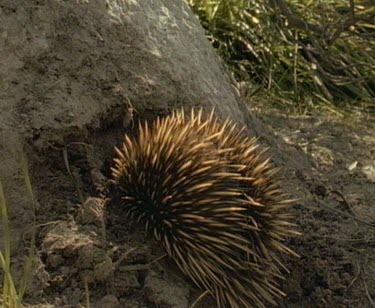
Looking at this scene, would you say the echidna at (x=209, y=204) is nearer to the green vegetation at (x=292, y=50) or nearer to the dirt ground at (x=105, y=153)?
the dirt ground at (x=105, y=153)

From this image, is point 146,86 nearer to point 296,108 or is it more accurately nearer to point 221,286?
point 221,286

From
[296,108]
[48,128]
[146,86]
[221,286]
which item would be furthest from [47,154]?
[296,108]

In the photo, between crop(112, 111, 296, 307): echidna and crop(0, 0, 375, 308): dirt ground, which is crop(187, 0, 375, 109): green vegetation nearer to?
crop(0, 0, 375, 308): dirt ground

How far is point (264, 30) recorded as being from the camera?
707 cm

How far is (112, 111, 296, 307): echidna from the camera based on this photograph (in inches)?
155

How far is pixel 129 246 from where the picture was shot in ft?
13.1

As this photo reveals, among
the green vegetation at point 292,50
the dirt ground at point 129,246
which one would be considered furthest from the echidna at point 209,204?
the green vegetation at point 292,50

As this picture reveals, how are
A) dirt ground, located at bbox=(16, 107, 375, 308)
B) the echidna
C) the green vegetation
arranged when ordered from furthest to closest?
the green vegetation, the echidna, dirt ground, located at bbox=(16, 107, 375, 308)

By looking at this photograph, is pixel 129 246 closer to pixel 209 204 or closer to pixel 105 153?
pixel 209 204

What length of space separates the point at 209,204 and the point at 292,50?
3.35 meters

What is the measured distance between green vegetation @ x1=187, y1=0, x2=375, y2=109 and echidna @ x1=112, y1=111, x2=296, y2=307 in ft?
8.79

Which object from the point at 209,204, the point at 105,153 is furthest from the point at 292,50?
the point at 209,204

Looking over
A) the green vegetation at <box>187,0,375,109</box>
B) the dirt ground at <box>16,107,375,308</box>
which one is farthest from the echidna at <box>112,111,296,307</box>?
the green vegetation at <box>187,0,375,109</box>

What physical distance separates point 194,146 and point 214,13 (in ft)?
10.3
